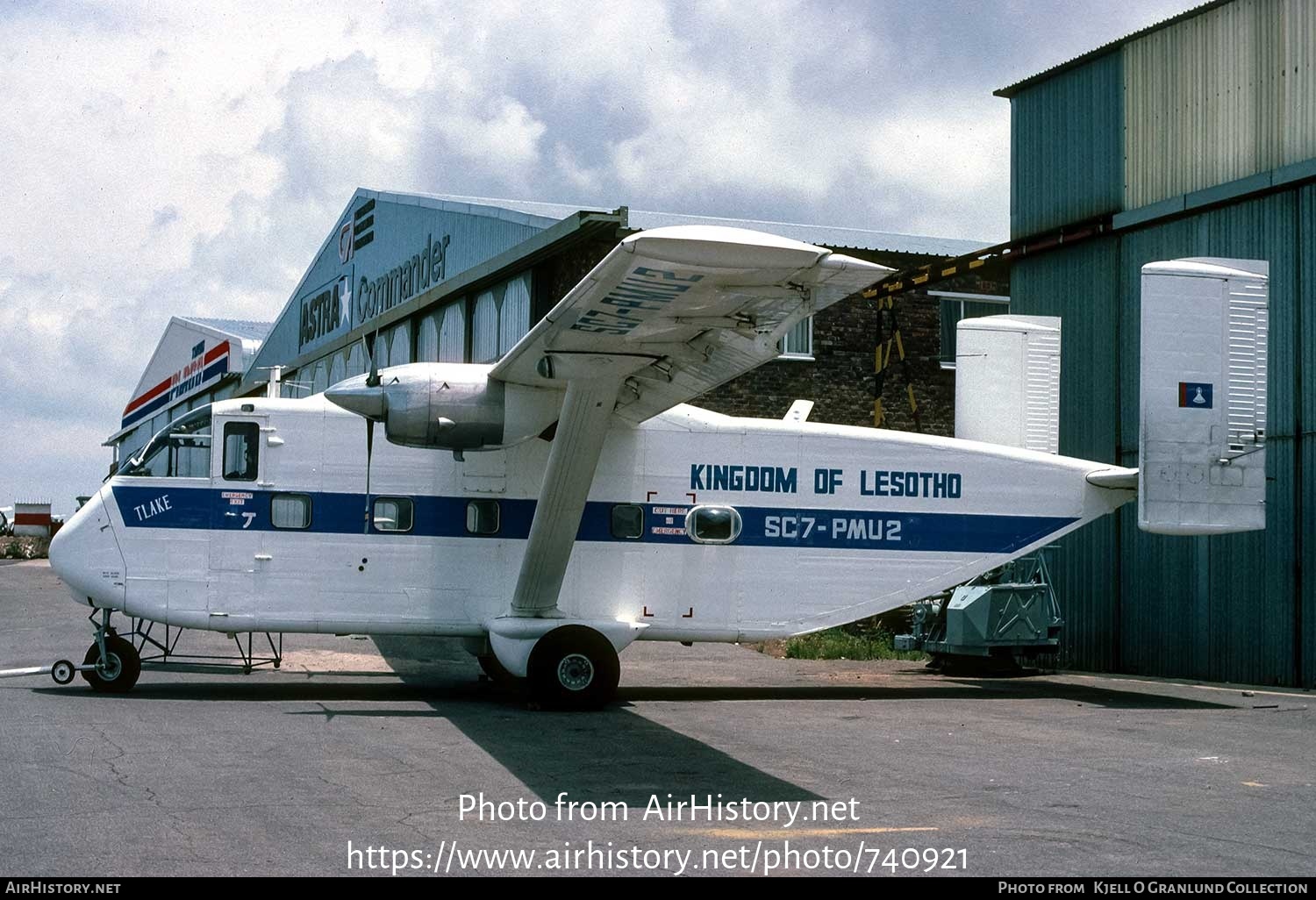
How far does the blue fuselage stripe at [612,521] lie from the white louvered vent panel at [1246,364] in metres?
2.39

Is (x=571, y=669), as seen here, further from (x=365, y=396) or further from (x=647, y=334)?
(x=647, y=334)

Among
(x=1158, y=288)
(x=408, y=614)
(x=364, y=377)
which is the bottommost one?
(x=408, y=614)

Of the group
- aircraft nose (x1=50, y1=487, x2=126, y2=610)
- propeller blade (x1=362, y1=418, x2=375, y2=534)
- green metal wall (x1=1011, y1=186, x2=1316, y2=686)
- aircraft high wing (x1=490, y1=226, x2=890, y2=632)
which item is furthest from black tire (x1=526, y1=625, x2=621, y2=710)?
green metal wall (x1=1011, y1=186, x2=1316, y2=686)

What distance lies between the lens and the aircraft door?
14.8 metres

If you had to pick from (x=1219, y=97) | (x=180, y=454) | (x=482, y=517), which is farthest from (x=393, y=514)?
(x=1219, y=97)

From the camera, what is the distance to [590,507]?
15430 millimetres

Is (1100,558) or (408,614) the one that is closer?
(408,614)

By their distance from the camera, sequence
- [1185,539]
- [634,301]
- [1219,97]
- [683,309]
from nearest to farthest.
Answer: [634,301]
[683,309]
[1219,97]
[1185,539]

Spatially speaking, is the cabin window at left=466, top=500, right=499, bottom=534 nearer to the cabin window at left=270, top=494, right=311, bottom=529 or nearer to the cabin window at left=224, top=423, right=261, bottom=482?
the cabin window at left=270, top=494, right=311, bottom=529

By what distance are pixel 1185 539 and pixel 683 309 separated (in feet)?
39.2

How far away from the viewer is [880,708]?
15008 mm
